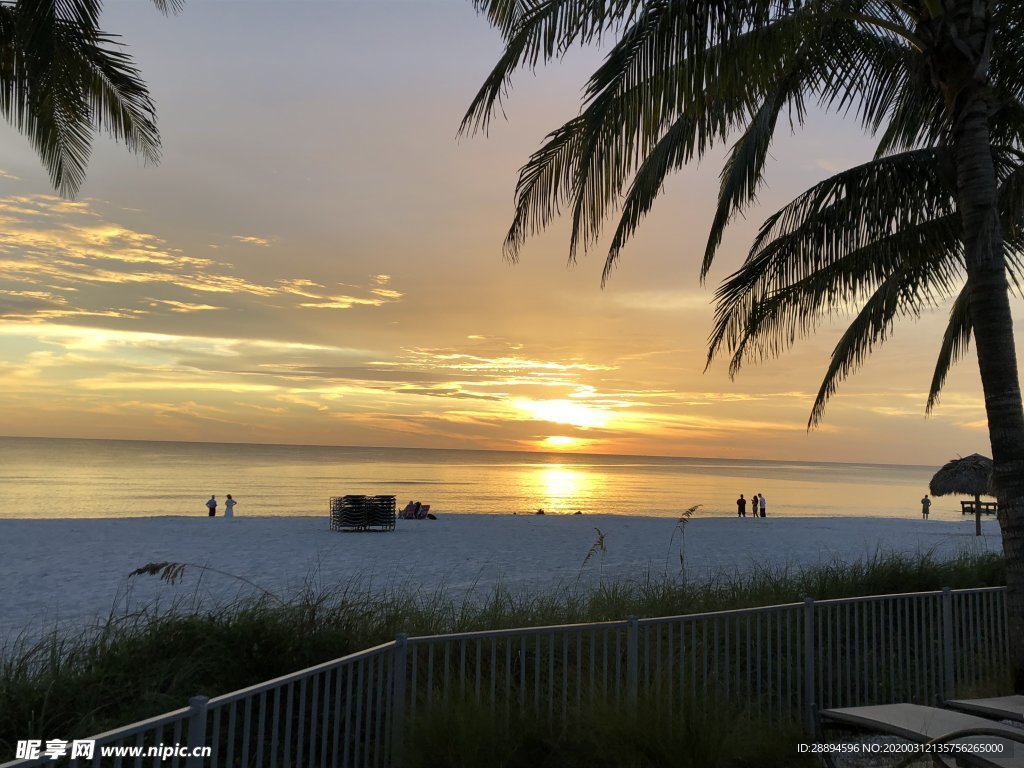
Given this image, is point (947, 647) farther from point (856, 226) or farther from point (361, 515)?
point (361, 515)

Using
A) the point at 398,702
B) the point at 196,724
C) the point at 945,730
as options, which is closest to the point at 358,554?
the point at 398,702

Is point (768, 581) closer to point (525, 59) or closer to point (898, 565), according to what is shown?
point (898, 565)

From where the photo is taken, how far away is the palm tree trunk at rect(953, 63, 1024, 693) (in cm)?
706

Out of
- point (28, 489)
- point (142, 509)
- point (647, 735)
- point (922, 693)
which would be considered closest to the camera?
point (647, 735)

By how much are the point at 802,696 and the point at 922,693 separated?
1.38 meters

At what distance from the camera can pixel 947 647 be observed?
23.5 feet

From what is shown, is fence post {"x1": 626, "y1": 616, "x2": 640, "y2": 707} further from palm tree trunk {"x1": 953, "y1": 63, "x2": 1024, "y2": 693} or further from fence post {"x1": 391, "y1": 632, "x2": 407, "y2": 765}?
palm tree trunk {"x1": 953, "y1": 63, "x2": 1024, "y2": 693}

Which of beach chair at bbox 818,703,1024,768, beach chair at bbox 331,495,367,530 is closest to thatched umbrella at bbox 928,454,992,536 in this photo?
beach chair at bbox 331,495,367,530

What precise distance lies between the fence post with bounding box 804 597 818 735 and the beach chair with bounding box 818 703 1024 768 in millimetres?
971

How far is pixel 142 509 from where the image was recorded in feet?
162

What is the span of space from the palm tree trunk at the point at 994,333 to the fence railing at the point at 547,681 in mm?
691

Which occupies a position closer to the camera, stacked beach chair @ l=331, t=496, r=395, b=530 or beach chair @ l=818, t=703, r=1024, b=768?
beach chair @ l=818, t=703, r=1024, b=768

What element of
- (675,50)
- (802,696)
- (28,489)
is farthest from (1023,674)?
(28,489)

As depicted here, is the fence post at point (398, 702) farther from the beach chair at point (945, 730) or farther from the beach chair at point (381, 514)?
the beach chair at point (381, 514)
